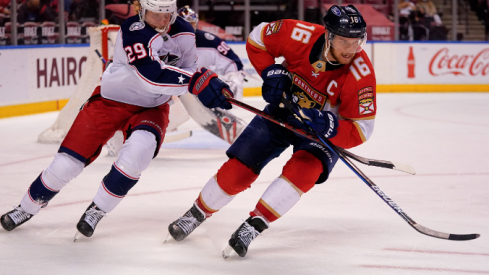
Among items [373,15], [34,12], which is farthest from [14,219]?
[373,15]

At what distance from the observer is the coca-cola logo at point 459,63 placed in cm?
939

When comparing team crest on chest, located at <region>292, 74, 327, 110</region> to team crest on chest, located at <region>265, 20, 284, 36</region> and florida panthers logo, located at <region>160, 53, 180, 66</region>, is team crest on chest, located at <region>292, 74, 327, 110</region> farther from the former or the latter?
florida panthers logo, located at <region>160, 53, 180, 66</region>

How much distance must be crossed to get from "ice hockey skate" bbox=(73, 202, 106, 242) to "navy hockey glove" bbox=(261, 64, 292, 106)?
849mm

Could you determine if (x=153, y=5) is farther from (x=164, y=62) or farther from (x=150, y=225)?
(x=150, y=225)

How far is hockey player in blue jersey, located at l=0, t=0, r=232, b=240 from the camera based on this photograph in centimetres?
260

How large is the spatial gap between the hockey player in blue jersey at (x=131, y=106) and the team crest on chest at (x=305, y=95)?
28cm

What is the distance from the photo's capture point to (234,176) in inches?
101

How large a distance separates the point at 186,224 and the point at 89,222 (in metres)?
0.39

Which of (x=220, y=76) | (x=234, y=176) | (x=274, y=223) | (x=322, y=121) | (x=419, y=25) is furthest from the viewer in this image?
(x=419, y=25)

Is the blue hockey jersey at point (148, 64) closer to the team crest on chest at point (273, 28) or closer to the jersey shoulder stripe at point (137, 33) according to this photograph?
the jersey shoulder stripe at point (137, 33)

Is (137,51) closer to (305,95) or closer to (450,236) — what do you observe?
(305,95)

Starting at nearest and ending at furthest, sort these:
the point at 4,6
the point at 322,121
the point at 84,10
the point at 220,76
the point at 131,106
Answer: the point at 322,121, the point at 131,106, the point at 220,76, the point at 4,6, the point at 84,10

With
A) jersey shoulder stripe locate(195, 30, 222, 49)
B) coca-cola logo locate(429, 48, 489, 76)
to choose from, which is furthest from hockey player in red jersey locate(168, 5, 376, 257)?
coca-cola logo locate(429, 48, 489, 76)

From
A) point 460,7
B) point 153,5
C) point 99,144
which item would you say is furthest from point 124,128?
point 460,7
